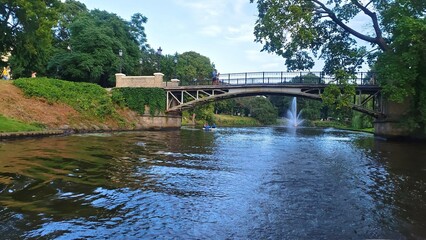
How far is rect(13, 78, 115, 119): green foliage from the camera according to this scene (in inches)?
1085

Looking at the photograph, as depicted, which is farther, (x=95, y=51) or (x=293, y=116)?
(x=293, y=116)

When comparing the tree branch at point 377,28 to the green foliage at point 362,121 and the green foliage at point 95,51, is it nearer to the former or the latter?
the green foliage at point 95,51

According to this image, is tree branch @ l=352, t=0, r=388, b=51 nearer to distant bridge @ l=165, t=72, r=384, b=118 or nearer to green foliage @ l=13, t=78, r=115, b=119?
distant bridge @ l=165, t=72, r=384, b=118

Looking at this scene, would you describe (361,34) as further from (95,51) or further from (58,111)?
(95,51)

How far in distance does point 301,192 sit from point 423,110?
1989 cm

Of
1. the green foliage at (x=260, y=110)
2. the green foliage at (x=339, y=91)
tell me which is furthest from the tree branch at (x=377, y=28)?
the green foliage at (x=260, y=110)

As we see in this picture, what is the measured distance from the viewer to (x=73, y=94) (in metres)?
30.5

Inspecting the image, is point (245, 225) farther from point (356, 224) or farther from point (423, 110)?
point (423, 110)

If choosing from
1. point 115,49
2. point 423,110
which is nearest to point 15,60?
point 115,49

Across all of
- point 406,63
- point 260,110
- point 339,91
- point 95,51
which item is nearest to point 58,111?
point 95,51

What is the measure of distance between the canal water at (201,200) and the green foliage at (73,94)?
58.9 feet

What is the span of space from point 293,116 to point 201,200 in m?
89.6

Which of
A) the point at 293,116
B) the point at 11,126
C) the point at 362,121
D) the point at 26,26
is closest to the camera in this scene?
the point at 11,126

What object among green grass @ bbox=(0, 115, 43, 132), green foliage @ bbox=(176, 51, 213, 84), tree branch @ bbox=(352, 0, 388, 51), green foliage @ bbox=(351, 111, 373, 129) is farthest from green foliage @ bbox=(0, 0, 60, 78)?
green foliage @ bbox=(351, 111, 373, 129)
